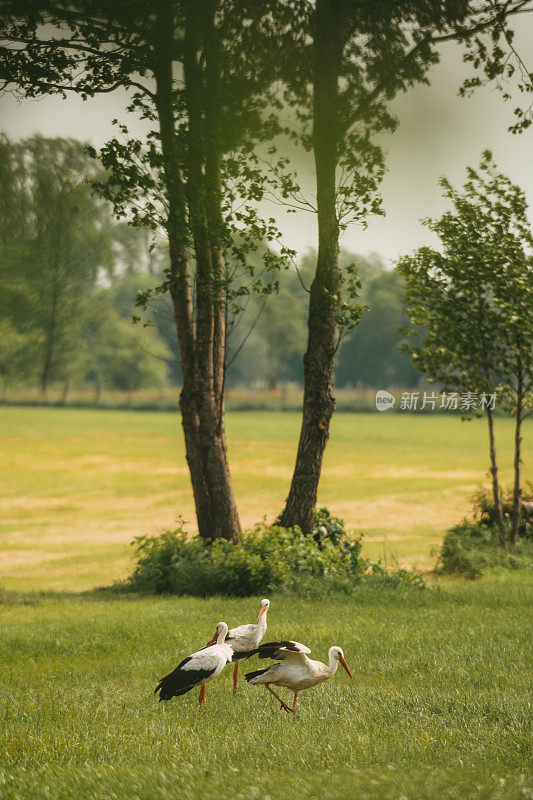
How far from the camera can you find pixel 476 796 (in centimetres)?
499

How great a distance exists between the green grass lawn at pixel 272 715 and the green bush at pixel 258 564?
5.00 ft

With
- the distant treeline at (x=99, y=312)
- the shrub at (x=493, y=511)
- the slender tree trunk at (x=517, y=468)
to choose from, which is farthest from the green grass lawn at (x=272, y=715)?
the distant treeline at (x=99, y=312)

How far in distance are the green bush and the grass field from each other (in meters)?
3.17

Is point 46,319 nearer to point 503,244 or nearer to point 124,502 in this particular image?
point 124,502

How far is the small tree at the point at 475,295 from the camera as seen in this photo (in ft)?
56.4

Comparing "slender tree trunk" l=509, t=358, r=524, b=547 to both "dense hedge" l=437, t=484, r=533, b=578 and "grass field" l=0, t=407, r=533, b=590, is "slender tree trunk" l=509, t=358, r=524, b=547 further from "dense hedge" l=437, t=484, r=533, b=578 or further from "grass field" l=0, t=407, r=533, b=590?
"grass field" l=0, t=407, r=533, b=590

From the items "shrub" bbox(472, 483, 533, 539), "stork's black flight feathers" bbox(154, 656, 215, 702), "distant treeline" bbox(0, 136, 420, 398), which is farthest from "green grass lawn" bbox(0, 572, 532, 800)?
"distant treeline" bbox(0, 136, 420, 398)

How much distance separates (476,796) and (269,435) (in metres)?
58.9

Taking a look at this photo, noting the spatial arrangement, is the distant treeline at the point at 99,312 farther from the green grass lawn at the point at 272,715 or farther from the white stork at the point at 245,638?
the white stork at the point at 245,638

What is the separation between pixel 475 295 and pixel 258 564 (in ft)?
25.8

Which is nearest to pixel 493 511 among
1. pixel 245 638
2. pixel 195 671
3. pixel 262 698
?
pixel 262 698

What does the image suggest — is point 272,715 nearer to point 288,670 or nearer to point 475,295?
point 288,670

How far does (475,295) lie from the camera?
1739 centimetres

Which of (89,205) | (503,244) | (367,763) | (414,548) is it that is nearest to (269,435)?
(89,205)
